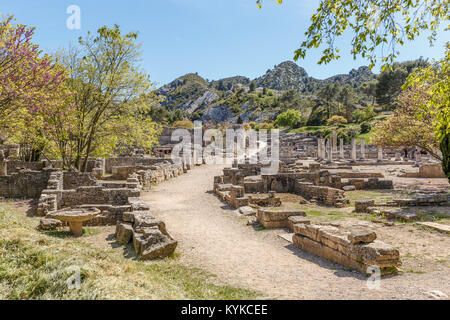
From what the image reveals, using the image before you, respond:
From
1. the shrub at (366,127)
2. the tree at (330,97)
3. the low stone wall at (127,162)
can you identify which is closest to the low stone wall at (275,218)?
the low stone wall at (127,162)

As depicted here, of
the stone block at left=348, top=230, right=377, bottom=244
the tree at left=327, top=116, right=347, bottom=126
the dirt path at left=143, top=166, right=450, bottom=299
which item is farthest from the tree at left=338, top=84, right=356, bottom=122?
the stone block at left=348, top=230, right=377, bottom=244

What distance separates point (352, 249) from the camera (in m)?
6.78

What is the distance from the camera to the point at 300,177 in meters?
20.4

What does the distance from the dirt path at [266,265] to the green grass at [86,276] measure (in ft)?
1.99

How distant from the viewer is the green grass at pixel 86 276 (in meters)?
4.41

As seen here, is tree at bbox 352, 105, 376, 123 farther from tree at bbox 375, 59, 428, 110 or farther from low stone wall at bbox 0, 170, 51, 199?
low stone wall at bbox 0, 170, 51, 199

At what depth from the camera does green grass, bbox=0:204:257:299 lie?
174 inches

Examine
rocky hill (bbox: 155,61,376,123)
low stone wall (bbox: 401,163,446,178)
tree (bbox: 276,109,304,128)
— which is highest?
rocky hill (bbox: 155,61,376,123)

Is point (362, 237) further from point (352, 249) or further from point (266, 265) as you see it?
point (266, 265)

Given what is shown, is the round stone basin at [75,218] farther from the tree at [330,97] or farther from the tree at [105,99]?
the tree at [330,97]

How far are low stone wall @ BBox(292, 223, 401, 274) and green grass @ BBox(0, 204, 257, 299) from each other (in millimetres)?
2798
